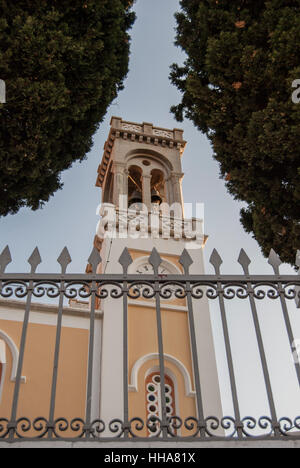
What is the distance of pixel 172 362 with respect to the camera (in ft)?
39.3

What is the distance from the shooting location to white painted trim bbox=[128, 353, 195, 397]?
11214 mm

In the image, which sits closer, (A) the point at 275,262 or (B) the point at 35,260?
(B) the point at 35,260

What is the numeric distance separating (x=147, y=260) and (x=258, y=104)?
7998mm

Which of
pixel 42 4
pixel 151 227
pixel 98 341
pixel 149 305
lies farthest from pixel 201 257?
pixel 42 4

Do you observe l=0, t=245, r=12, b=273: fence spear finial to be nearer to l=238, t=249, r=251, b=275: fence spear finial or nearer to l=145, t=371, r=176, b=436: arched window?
l=238, t=249, r=251, b=275: fence spear finial

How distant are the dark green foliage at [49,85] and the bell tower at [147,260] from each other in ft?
16.4

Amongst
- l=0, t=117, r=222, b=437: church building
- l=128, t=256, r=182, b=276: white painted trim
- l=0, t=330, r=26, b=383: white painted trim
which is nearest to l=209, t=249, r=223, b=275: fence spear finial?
l=0, t=117, r=222, b=437: church building

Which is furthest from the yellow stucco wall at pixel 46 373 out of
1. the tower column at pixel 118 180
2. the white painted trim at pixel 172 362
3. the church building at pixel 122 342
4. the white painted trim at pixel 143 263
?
the tower column at pixel 118 180

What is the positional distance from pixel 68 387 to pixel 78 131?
6127 mm

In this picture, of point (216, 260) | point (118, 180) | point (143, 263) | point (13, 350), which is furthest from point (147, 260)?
point (216, 260)

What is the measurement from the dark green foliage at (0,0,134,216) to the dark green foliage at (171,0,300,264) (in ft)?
5.31

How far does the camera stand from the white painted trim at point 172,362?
11.2 m

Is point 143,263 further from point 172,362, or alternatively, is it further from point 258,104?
point 258,104

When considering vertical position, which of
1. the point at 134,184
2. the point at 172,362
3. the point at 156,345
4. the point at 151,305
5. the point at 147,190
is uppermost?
the point at 134,184
